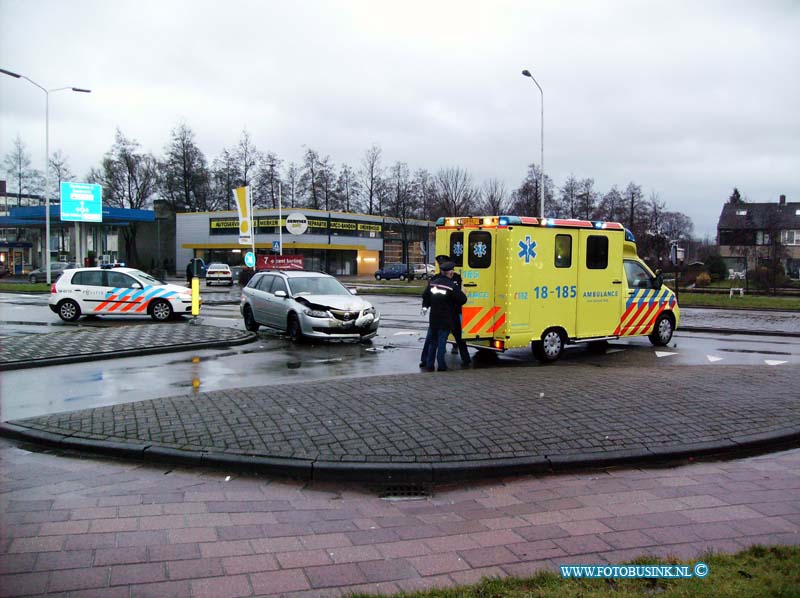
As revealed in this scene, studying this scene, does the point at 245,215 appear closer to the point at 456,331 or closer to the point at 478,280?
the point at 478,280

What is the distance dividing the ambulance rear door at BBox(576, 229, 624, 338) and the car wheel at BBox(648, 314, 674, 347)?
80.8 inches

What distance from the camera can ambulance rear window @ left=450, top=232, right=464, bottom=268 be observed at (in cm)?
1167

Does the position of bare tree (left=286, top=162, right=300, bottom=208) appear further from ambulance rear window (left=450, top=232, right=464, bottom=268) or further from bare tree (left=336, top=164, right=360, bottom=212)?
ambulance rear window (left=450, top=232, right=464, bottom=268)

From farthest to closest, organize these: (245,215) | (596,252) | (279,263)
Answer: (279,263) < (245,215) < (596,252)

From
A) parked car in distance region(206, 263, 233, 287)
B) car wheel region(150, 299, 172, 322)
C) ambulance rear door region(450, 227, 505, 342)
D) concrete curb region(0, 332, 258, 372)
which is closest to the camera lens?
concrete curb region(0, 332, 258, 372)

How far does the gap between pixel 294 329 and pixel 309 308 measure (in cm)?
72

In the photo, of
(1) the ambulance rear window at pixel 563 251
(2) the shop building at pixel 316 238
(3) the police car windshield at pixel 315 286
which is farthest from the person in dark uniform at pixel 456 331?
(2) the shop building at pixel 316 238

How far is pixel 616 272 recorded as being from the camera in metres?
12.6

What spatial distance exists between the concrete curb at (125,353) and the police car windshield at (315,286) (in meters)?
1.53

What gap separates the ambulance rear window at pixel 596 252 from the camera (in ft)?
39.9

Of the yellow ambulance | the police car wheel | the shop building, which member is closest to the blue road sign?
the police car wheel

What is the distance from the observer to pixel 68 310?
18625mm

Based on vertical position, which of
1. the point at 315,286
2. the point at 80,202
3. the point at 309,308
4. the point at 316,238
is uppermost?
the point at 80,202

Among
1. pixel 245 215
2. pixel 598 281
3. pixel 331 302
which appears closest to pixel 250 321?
pixel 331 302
